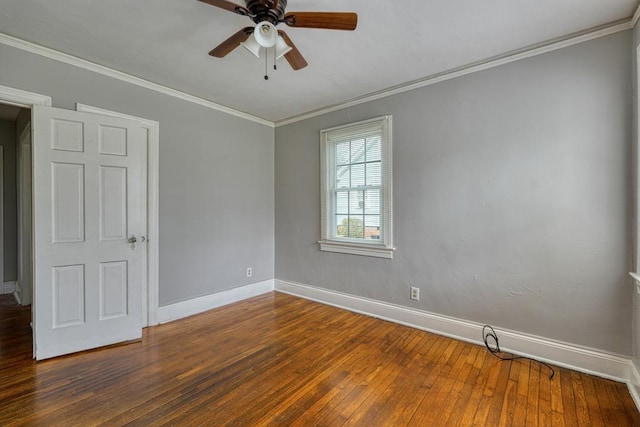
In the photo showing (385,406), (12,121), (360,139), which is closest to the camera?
(385,406)

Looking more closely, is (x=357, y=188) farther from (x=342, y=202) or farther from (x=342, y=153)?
(x=342, y=153)

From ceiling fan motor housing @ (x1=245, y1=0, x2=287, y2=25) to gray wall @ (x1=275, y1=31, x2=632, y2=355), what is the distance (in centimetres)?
178

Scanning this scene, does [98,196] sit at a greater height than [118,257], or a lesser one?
greater

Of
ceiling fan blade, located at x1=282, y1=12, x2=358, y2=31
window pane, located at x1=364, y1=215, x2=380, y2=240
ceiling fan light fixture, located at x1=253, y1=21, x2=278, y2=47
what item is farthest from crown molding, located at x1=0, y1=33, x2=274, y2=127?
window pane, located at x1=364, y1=215, x2=380, y2=240

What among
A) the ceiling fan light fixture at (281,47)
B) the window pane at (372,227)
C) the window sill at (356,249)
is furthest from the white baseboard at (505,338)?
the ceiling fan light fixture at (281,47)

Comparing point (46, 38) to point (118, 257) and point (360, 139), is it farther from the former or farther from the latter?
point (360, 139)

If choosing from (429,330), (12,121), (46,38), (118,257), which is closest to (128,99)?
(46,38)

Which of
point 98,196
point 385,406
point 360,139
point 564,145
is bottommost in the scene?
point 385,406

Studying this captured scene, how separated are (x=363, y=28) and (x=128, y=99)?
7.81 ft

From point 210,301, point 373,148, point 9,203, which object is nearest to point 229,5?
point 373,148

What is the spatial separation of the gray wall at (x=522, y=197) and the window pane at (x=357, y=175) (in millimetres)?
464

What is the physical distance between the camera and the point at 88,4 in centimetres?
190

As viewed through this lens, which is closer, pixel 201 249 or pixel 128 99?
pixel 128 99

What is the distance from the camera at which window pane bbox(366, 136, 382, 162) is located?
10.9 feet
